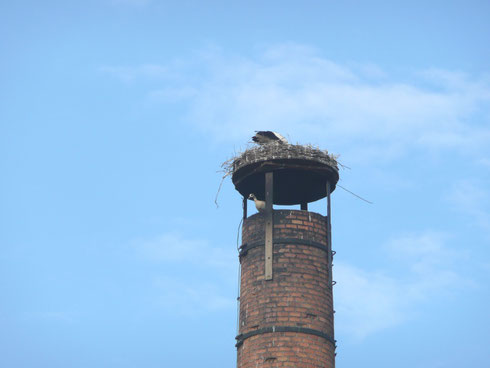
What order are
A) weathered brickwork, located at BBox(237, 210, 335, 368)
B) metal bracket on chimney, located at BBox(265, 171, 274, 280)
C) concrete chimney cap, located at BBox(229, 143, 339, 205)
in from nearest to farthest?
1. weathered brickwork, located at BBox(237, 210, 335, 368)
2. metal bracket on chimney, located at BBox(265, 171, 274, 280)
3. concrete chimney cap, located at BBox(229, 143, 339, 205)

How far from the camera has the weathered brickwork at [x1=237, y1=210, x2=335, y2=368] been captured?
816 inches

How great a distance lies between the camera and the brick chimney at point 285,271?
68.2ft

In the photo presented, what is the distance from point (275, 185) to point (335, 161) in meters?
1.92

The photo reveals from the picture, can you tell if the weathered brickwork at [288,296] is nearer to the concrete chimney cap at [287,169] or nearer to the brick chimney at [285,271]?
the brick chimney at [285,271]

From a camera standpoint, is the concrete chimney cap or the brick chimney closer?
the brick chimney

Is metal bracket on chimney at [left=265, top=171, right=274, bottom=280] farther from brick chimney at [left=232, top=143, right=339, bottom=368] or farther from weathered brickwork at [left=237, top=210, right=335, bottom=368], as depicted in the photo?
weathered brickwork at [left=237, top=210, right=335, bottom=368]

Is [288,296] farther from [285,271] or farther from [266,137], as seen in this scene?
[266,137]

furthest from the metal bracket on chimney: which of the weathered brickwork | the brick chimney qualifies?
the weathered brickwork

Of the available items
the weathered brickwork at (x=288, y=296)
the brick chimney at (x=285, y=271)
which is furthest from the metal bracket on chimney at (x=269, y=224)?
the weathered brickwork at (x=288, y=296)

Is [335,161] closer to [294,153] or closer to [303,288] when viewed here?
[294,153]

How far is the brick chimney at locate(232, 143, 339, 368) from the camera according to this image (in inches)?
819

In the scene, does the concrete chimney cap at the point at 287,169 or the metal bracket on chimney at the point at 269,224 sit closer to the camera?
the metal bracket on chimney at the point at 269,224

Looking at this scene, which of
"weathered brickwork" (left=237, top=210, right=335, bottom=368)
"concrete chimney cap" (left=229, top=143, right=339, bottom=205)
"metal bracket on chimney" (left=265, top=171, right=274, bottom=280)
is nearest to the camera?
"weathered brickwork" (left=237, top=210, right=335, bottom=368)

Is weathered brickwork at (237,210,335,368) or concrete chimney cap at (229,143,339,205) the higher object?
concrete chimney cap at (229,143,339,205)
